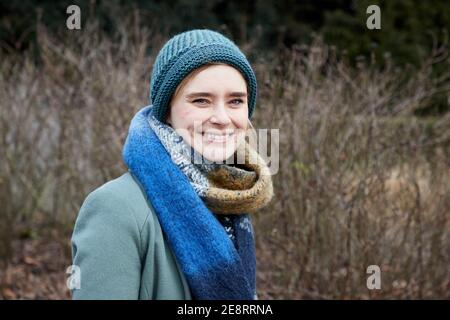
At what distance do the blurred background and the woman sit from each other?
2315 mm

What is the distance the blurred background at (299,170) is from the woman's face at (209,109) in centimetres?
235

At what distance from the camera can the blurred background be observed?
4457mm

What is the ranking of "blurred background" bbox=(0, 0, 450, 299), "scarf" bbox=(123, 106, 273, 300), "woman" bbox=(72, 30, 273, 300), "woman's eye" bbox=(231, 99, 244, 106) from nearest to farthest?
"woman" bbox=(72, 30, 273, 300), "scarf" bbox=(123, 106, 273, 300), "woman's eye" bbox=(231, 99, 244, 106), "blurred background" bbox=(0, 0, 450, 299)

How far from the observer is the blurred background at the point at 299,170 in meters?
4.46

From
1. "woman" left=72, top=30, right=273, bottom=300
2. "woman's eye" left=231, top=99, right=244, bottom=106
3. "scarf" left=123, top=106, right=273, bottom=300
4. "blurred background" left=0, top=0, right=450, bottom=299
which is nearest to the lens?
"woman" left=72, top=30, right=273, bottom=300

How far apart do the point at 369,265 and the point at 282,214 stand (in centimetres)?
63

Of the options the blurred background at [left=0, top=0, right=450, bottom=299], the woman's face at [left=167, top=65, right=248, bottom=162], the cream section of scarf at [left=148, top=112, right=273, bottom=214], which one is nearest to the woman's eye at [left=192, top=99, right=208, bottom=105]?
the woman's face at [left=167, top=65, right=248, bottom=162]

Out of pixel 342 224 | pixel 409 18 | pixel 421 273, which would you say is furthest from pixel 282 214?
pixel 409 18

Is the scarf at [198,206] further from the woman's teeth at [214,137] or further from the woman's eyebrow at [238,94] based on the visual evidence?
the woman's eyebrow at [238,94]

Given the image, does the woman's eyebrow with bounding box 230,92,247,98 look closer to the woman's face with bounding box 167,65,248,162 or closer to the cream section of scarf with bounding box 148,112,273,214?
the woman's face with bounding box 167,65,248,162

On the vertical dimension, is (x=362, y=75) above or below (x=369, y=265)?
above

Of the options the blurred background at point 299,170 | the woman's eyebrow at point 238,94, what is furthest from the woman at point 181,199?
the blurred background at point 299,170

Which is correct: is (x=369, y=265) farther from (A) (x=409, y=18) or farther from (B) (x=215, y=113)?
(A) (x=409, y=18)
